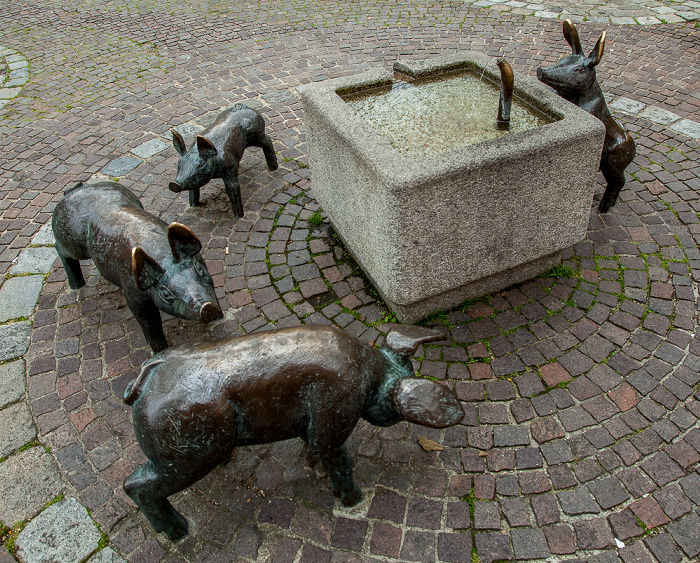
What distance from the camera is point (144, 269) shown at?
10.9 feet

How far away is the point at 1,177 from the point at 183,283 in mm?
4379

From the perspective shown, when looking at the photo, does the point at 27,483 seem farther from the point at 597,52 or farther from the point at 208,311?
the point at 597,52

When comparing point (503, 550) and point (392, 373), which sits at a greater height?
point (392, 373)

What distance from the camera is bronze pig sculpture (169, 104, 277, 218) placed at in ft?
16.4

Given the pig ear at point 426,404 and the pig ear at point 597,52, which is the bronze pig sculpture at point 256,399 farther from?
the pig ear at point 597,52

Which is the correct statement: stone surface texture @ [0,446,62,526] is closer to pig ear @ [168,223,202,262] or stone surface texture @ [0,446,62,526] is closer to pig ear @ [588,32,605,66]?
pig ear @ [168,223,202,262]

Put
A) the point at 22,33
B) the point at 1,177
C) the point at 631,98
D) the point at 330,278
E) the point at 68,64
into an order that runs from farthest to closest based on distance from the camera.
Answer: the point at 22,33
the point at 68,64
the point at 631,98
the point at 1,177
the point at 330,278

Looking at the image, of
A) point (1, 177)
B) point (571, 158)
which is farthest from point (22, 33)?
point (571, 158)

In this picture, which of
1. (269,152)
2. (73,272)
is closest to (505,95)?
(269,152)

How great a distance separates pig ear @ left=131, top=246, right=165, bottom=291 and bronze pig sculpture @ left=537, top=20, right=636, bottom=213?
12.5 ft

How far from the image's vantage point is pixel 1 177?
6234 mm

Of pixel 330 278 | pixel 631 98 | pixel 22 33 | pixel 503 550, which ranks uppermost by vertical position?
pixel 22 33

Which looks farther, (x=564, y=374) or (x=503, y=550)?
(x=564, y=374)

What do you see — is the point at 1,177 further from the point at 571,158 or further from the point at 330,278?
the point at 571,158
